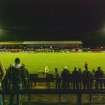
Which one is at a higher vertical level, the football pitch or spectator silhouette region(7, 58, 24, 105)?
the football pitch

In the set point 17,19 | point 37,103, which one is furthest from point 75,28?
point 37,103

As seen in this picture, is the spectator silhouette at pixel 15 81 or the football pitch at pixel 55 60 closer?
the spectator silhouette at pixel 15 81

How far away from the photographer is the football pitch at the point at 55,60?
14242mm

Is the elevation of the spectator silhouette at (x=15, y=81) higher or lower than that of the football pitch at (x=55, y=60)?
lower

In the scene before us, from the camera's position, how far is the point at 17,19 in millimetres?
28016

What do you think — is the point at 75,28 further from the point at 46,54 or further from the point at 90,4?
the point at 46,54

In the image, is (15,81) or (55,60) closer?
(15,81)

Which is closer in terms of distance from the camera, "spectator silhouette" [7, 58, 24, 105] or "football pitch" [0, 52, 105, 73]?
"spectator silhouette" [7, 58, 24, 105]

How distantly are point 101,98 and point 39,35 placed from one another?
21181 mm

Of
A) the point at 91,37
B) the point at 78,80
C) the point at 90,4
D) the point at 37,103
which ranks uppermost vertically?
the point at 90,4

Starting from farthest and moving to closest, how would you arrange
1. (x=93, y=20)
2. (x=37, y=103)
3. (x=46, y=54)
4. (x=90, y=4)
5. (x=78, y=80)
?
(x=93, y=20) → (x=90, y=4) → (x=46, y=54) → (x=37, y=103) → (x=78, y=80)

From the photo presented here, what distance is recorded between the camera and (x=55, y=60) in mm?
14586

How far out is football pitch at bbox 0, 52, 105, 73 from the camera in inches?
561

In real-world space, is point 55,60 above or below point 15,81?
above
